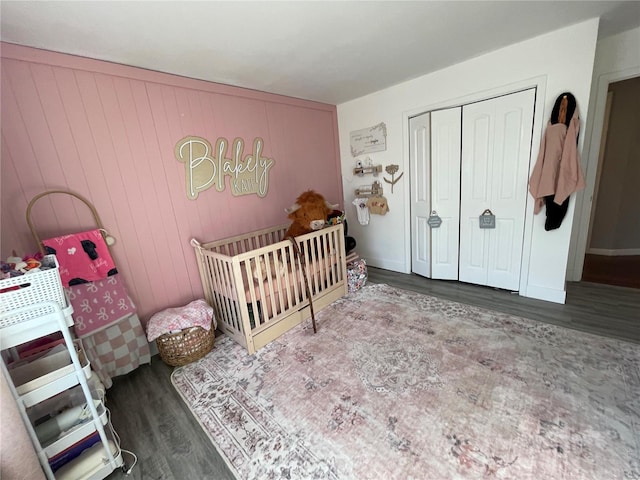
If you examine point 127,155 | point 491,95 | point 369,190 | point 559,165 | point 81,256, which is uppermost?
point 491,95

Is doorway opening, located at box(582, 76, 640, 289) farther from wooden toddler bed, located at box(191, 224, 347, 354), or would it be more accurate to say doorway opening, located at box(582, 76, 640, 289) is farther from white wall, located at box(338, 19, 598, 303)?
wooden toddler bed, located at box(191, 224, 347, 354)

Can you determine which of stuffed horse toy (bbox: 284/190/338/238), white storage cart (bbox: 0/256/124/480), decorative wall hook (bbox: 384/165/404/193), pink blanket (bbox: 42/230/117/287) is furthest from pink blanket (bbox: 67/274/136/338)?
decorative wall hook (bbox: 384/165/404/193)

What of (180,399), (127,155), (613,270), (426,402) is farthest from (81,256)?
(613,270)

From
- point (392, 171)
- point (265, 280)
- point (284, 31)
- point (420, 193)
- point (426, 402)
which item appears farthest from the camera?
point (392, 171)

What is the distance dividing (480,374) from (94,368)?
2581 millimetres

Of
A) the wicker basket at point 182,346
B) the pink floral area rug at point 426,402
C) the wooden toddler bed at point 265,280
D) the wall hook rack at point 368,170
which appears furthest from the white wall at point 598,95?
the wicker basket at point 182,346

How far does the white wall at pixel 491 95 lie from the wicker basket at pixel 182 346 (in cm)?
252

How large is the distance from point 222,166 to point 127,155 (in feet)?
2.43

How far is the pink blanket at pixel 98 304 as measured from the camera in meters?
1.75

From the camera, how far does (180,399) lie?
1729mm

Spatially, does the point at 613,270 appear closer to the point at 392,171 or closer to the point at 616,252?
the point at 616,252

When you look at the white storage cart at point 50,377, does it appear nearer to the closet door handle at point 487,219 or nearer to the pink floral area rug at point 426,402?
the pink floral area rug at point 426,402

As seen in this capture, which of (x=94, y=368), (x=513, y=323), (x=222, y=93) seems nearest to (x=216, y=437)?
(x=94, y=368)

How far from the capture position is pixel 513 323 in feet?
7.18
